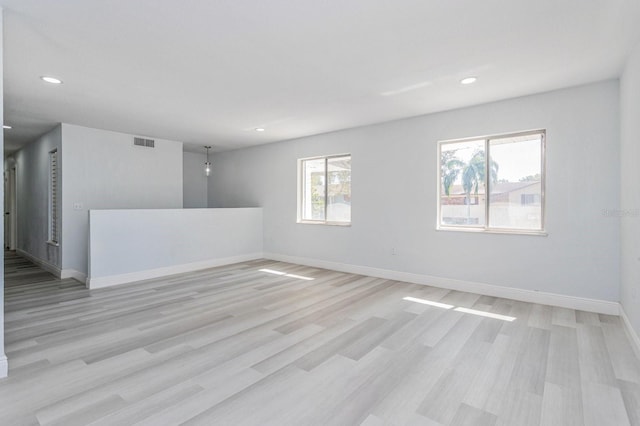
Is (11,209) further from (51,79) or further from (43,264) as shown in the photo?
(51,79)

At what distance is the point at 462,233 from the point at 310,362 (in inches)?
124

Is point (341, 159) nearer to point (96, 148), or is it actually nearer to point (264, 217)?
point (264, 217)

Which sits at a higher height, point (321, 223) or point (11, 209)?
point (11, 209)

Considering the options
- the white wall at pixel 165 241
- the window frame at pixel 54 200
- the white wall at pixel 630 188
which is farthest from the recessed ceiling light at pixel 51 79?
the white wall at pixel 630 188

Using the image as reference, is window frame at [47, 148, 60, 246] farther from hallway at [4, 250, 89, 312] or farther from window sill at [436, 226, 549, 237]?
window sill at [436, 226, 549, 237]

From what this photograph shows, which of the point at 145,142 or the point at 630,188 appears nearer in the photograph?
the point at 630,188

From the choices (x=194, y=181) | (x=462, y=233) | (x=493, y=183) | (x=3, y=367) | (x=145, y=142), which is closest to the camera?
(x=3, y=367)

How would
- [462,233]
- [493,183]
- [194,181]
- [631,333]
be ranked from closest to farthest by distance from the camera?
[631,333]
[493,183]
[462,233]
[194,181]

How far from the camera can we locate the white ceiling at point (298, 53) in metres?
2.34

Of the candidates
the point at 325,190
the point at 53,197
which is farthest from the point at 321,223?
the point at 53,197

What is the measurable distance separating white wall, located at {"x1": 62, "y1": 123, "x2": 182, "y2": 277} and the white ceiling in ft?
3.09

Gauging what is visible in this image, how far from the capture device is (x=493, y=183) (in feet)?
15.0

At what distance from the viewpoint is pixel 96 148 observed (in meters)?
5.89

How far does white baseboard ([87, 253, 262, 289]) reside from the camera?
4953 mm
